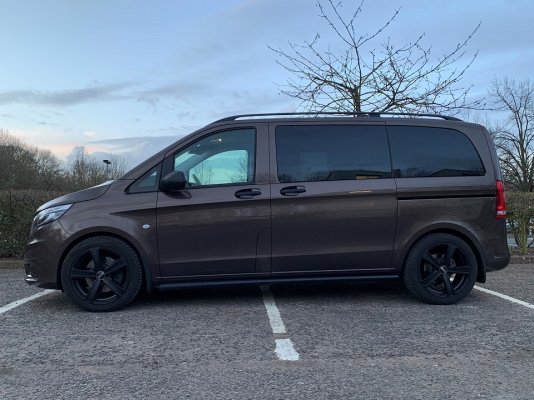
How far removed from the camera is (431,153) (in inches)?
219

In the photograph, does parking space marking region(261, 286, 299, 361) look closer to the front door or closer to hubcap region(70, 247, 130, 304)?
the front door

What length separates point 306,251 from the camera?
531 centimetres

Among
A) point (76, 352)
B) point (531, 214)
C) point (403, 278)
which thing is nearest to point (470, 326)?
point (403, 278)

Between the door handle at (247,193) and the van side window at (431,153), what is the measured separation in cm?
157

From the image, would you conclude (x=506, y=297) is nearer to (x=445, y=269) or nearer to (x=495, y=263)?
(x=495, y=263)

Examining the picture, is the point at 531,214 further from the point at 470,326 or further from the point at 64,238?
the point at 64,238

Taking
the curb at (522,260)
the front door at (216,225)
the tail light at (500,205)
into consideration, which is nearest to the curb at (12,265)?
the front door at (216,225)

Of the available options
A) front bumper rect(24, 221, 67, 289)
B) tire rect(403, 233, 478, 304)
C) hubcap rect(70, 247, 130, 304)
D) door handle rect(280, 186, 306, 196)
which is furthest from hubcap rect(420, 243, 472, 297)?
front bumper rect(24, 221, 67, 289)

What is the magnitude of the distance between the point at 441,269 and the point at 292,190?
189cm

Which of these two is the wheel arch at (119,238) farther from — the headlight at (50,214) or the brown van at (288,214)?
the headlight at (50,214)

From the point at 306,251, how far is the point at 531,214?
574 centimetres

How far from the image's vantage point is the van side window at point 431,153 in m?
5.51

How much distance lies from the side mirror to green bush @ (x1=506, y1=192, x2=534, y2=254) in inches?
255

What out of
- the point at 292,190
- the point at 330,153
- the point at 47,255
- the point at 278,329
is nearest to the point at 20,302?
the point at 47,255
